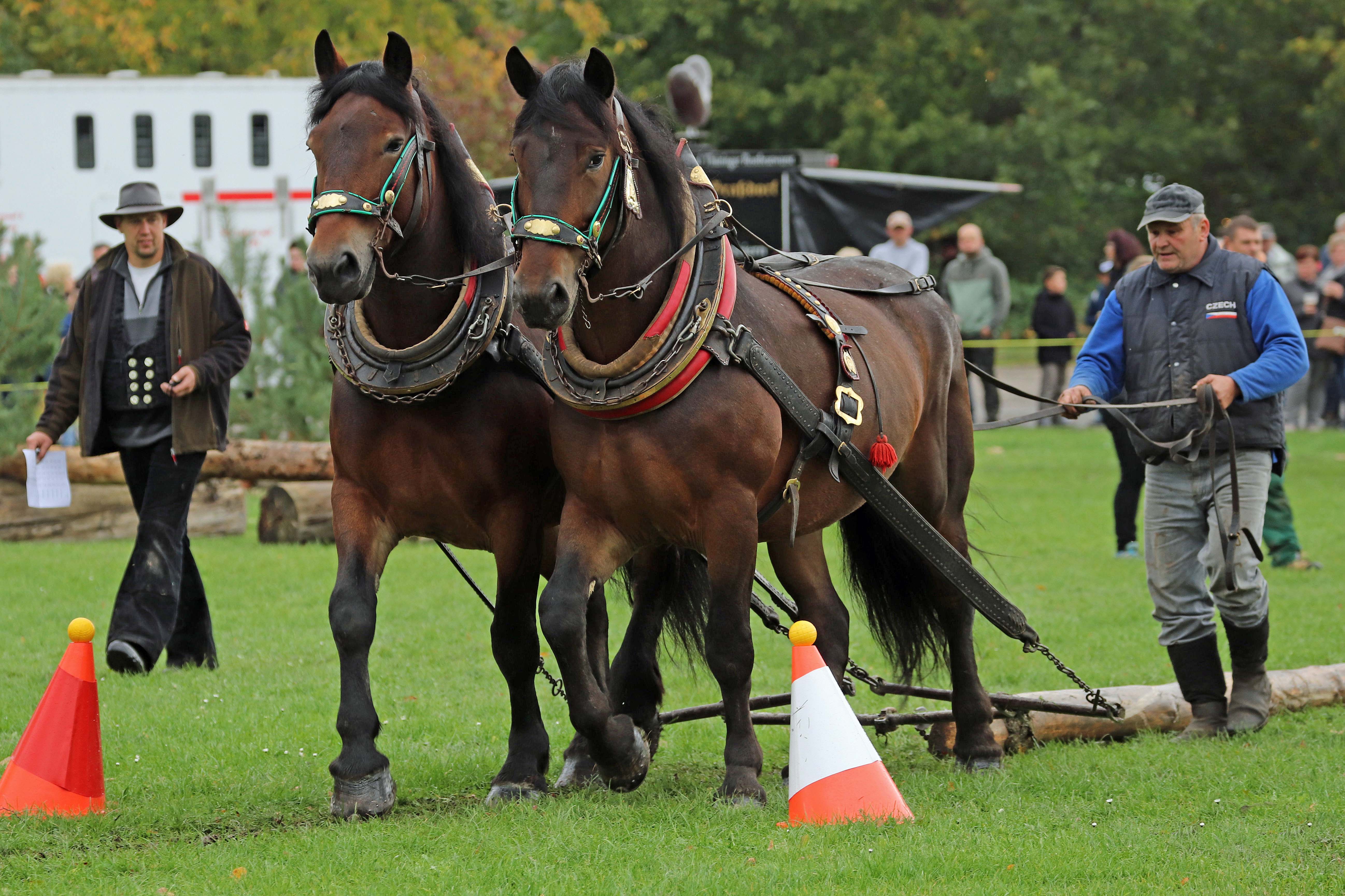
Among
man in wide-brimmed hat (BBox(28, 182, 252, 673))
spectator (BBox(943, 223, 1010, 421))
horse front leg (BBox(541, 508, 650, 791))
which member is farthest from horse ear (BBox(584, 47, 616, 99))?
spectator (BBox(943, 223, 1010, 421))

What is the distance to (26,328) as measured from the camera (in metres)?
12.9

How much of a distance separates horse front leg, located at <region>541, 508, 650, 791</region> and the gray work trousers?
269cm

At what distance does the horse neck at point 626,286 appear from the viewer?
493 centimetres

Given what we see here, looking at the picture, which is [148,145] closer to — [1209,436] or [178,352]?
[178,352]

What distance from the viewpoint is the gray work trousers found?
6.46m

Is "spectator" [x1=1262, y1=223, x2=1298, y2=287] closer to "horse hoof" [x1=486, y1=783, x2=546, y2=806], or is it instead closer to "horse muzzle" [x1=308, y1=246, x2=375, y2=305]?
"horse hoof" [x1=486, y1=783, x2=546, y2=806]

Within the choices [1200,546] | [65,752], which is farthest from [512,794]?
[1200,546]

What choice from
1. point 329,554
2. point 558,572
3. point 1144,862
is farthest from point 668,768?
point 329,554

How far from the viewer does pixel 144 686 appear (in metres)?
7.39

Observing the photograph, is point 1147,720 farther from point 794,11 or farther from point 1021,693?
point 794,11

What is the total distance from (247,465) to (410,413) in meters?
7.69

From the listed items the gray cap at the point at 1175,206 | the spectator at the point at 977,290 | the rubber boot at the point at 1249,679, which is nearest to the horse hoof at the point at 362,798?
the rubber boot at the point at 1249,679

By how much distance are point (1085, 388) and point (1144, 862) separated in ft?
8.65

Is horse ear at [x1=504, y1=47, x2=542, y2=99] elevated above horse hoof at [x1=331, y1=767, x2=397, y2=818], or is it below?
above
